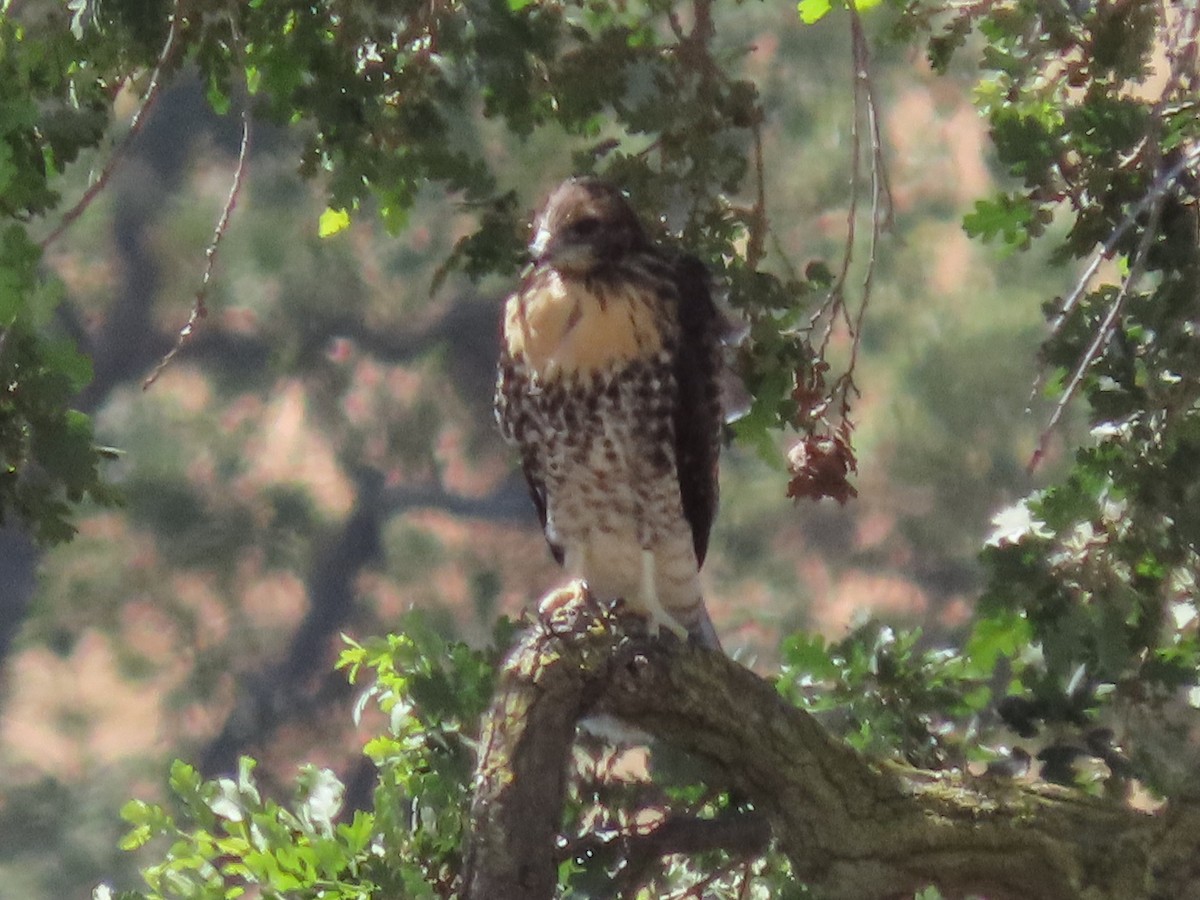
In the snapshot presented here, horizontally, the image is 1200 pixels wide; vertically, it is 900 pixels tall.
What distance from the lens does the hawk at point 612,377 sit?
4.90ft

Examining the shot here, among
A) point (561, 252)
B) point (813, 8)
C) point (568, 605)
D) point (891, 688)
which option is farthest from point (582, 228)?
point (891, 688)

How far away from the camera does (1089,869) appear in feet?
4.22

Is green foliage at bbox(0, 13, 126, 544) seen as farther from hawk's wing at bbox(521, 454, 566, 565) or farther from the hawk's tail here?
the hawk's tail

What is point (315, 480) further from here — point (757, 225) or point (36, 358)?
point (36, 358)

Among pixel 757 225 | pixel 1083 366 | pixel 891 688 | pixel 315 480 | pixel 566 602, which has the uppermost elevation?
pixel 315 480

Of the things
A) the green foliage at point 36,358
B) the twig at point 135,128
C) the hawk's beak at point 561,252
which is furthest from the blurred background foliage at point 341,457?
the green foliage at point 36,358

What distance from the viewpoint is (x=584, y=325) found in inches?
59.7

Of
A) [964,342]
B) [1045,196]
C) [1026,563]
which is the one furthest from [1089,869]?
[964,342]

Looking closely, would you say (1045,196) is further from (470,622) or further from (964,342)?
(470,622)

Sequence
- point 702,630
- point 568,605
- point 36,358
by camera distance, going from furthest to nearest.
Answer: point 702,630 → point 568,605 → point 36,358

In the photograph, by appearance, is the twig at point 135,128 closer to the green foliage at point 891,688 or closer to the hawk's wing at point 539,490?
the hawk's wing at point 539,490

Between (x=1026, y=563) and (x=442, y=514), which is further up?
(x=442, y=514)

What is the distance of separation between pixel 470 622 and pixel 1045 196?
1904 mm

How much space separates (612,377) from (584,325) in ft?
0.22
